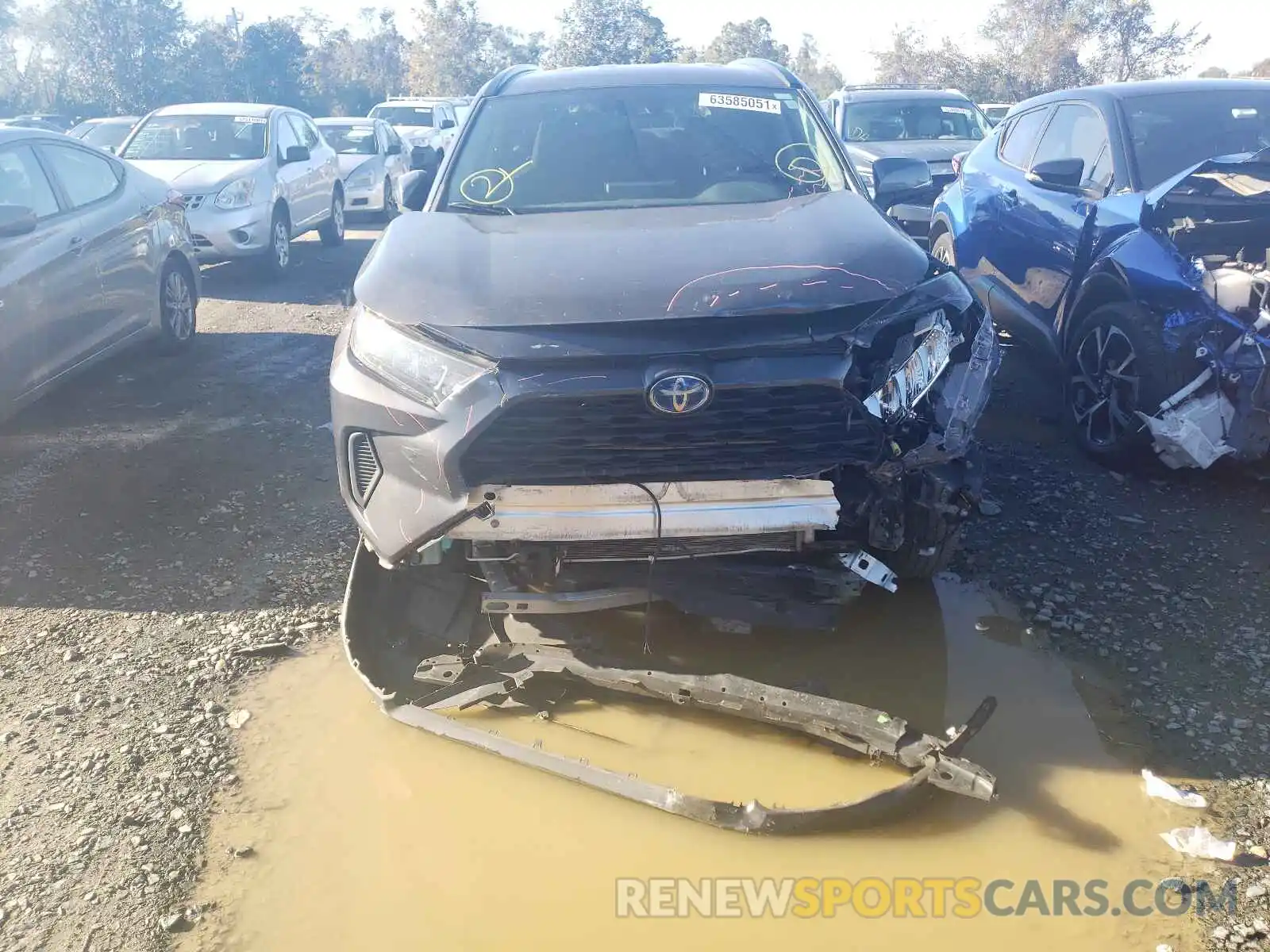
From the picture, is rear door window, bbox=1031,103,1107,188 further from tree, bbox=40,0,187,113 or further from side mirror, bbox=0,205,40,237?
tree, bbox=40,0,187,113

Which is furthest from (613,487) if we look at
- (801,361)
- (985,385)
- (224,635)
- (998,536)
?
(998,536)

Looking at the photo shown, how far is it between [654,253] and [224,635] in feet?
6.57

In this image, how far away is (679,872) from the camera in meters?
2.62

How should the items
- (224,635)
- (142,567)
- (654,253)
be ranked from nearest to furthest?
(654,253) → (224,635) → (142,567)

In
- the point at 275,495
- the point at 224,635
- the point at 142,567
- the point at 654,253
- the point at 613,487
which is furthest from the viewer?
the point at 275,495

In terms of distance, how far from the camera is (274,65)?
3994 centimetres

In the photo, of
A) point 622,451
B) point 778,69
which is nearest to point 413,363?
point 622,451

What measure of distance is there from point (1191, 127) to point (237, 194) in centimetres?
794

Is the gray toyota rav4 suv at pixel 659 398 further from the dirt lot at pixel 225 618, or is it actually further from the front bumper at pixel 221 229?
the front bumper at pixel 221 229

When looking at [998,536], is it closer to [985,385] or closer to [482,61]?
[985,385]

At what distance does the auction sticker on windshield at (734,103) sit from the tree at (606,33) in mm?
41831

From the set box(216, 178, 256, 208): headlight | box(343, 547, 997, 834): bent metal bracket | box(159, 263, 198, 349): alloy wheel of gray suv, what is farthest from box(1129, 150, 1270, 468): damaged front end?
box(216, 178, 256, 208): headlight

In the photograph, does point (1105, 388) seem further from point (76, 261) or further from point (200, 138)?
point (200, 138)

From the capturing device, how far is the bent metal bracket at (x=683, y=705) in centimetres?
268
